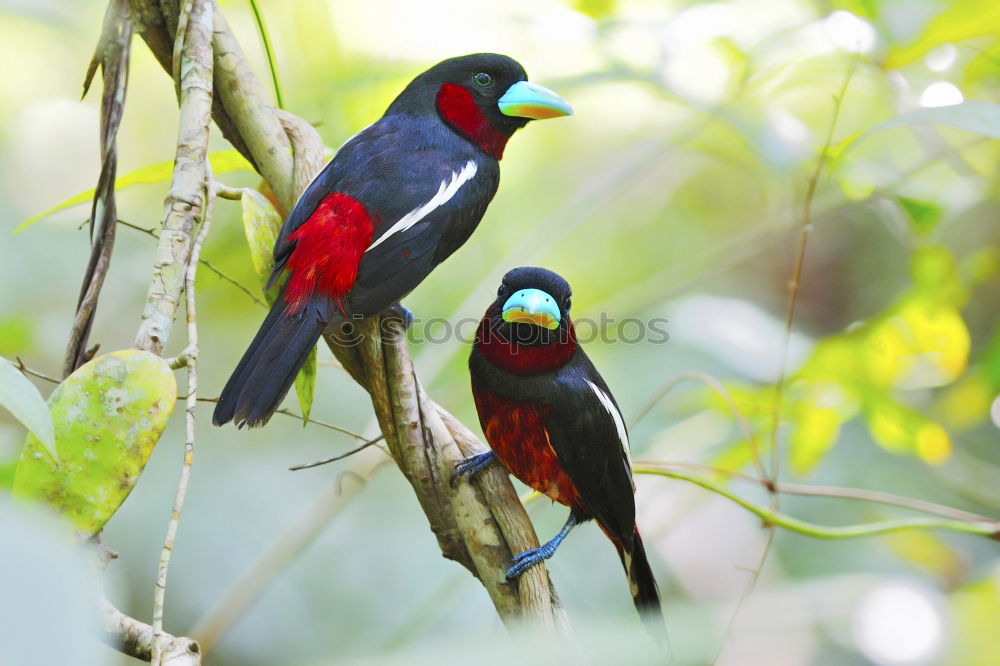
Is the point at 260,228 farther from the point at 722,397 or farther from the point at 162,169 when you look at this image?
the point at 722,397

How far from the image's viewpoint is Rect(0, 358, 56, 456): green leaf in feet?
1.98

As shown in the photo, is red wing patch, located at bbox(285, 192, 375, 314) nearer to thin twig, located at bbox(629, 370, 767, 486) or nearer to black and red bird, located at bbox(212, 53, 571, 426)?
black and red bird, located at bbox(212, 53, 571, 426)

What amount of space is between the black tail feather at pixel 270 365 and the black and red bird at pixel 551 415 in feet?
1.75

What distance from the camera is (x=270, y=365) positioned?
1.27 m

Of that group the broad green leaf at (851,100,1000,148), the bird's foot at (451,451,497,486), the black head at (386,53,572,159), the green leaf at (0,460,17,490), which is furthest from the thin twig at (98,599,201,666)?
the black head at (386,53,572,159)

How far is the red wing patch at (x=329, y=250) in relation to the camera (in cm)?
140

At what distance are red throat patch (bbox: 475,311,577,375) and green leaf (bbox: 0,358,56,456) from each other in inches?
50.9

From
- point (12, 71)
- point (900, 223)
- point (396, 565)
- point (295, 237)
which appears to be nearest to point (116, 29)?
point (295, 237)

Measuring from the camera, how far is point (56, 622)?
13.5 inches

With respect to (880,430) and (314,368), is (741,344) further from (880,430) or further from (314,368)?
(314,368)

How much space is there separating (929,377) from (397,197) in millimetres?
1473

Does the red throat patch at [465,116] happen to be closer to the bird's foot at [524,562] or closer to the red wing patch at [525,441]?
the red wing patch at [525,441]

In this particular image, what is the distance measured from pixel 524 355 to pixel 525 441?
18 centimetres

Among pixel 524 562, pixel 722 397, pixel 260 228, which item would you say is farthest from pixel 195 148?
pixel 722 397
